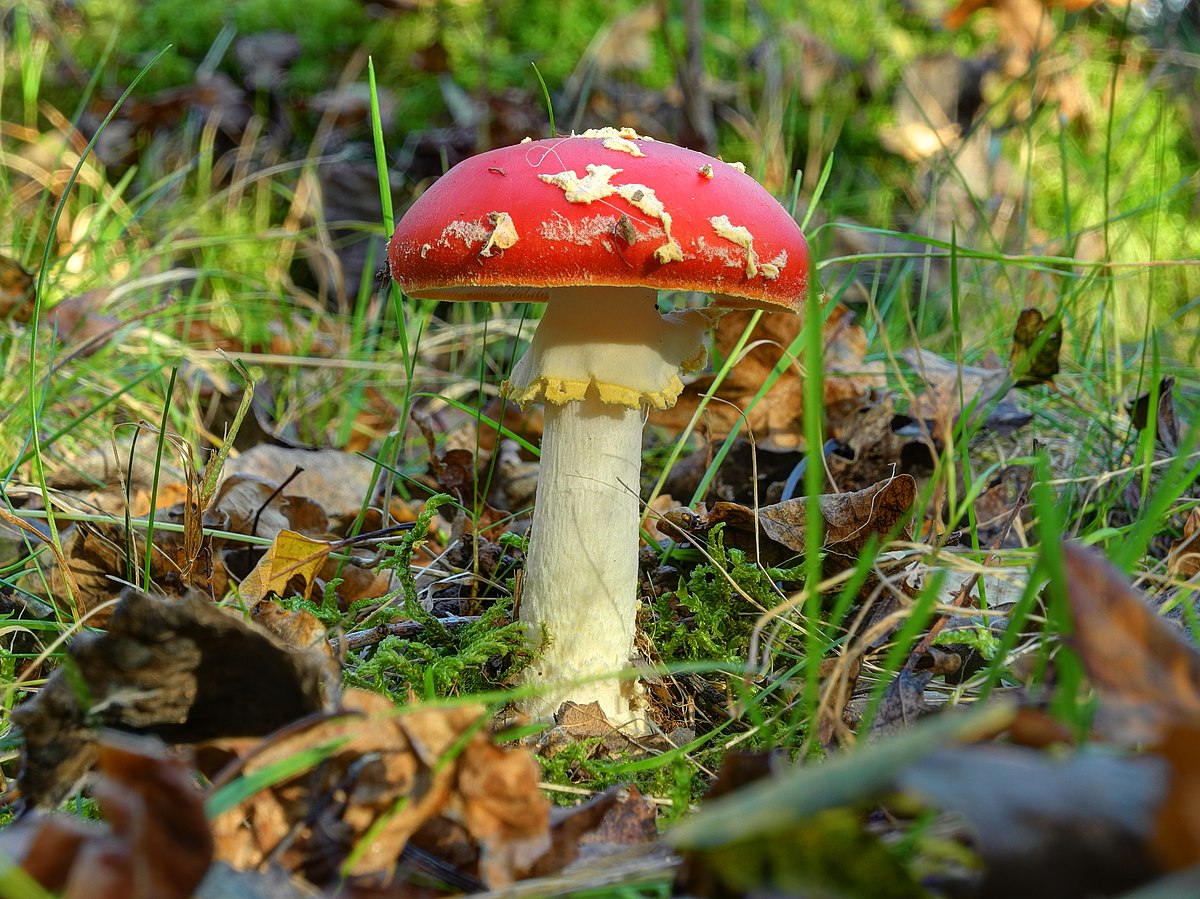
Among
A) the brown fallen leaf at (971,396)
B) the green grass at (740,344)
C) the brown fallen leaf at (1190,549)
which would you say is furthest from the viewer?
the brown fallen leaf at (971,396)

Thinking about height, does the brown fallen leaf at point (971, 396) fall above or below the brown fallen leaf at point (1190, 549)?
above

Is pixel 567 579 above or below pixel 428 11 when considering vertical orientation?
below

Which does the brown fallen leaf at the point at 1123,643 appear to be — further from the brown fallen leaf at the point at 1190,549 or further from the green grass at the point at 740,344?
the brown fallen leaf at the point at 1190,549

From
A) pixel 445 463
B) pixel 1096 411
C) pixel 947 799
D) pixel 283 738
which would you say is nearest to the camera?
pixel 947 799

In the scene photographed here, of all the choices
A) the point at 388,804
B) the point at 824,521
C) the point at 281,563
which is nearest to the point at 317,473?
the point at 281,563

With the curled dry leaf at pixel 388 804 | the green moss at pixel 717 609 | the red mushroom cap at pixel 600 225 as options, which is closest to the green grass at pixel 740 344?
the green moss at pixel 717 609

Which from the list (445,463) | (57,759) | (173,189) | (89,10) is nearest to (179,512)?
(445,463)

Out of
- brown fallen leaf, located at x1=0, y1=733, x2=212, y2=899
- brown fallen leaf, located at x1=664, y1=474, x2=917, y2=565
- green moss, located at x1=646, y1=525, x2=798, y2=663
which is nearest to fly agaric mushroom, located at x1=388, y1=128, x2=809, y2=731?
green moss, located at x1=646, y1=525, x2=798, y2=663

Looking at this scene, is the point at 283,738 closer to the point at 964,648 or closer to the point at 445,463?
the point at 964,648
